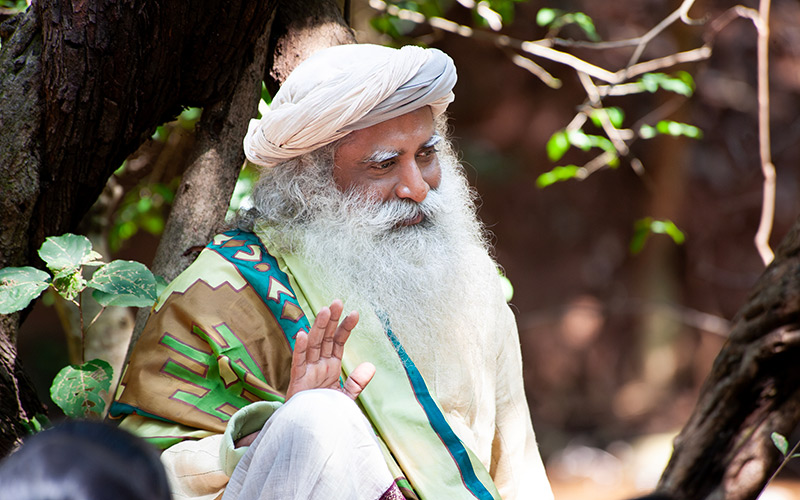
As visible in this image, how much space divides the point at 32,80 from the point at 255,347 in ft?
3.32

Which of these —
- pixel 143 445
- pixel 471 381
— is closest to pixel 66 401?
pixel 471 381

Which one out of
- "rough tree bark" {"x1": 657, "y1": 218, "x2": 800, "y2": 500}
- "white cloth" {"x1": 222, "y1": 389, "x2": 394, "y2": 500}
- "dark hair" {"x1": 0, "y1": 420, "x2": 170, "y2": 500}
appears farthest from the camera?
"rough tree bark" {"x1": 657, "y1": 218, "x2": 800, "y2": 500}

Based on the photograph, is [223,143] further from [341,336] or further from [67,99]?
[341,336]

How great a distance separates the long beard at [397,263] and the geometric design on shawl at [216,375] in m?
0.34

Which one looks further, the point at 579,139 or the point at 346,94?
the point at 579,139

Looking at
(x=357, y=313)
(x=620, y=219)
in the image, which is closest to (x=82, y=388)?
(x=357, y=313)

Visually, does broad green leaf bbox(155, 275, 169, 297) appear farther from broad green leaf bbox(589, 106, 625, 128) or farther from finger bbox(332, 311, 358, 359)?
broad green leaf bbox(589, 106, 625, 128)

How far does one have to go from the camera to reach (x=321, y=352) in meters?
1.98

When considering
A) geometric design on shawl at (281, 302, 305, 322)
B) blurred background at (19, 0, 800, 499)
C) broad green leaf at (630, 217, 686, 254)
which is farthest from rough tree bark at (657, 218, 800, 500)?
blurred background at (19, 0, 800, 499)

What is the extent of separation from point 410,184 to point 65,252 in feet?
3.16

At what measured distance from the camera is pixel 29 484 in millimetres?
1009

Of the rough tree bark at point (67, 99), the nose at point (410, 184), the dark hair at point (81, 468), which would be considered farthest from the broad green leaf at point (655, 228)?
the dark hair at point (81, 468)

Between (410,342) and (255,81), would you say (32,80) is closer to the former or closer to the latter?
(255,81)

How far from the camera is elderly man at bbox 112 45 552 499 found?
6.68ft
